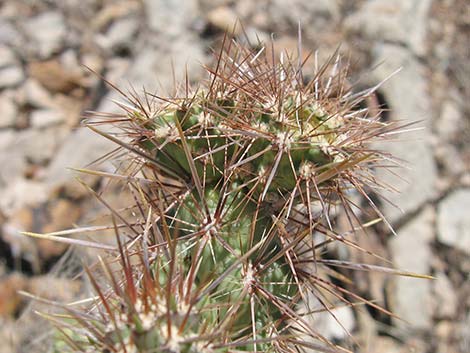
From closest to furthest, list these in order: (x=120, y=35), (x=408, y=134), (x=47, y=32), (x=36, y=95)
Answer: (x=408, y=134), (x=36, y=95), (x=120, y=35), (x=47, y=32)

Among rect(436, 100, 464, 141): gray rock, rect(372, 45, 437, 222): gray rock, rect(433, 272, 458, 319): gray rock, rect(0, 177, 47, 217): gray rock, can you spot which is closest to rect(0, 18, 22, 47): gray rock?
rect(0, 177, 47, 217): gray rock

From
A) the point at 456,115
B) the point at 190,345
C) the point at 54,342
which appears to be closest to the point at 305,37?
the point at 456,115

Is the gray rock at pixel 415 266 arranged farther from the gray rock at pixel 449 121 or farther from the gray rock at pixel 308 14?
the gray rock at pixel 308 14

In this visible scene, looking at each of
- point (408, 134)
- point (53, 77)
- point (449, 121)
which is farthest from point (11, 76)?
point (449, 121)

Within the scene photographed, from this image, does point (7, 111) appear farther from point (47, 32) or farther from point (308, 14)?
point (308, 14)

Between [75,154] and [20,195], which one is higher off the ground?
[75,154]

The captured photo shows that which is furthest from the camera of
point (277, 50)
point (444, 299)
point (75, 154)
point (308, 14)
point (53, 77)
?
point (53, 77)
